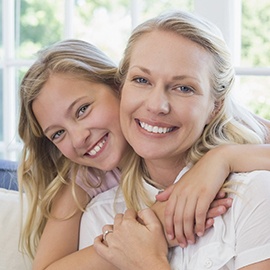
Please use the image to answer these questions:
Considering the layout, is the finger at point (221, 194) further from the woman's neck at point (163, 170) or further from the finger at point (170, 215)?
the woman's neck at point (163, 170)

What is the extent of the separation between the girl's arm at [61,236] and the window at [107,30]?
1.16 ft

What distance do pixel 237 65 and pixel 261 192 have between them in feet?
3.32

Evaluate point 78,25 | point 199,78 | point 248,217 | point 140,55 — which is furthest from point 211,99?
point 78,25

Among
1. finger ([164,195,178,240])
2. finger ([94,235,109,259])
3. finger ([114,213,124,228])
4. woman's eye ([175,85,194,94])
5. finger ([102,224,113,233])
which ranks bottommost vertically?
finger ([94,235,109,259])

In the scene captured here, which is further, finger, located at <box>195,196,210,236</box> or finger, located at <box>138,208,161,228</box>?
finger, located at <box>138,208,161,228</box>

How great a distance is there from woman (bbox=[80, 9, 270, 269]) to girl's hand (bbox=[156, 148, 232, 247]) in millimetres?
28

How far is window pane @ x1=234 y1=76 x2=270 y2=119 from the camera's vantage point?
2443 mm

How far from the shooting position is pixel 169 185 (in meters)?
1.85

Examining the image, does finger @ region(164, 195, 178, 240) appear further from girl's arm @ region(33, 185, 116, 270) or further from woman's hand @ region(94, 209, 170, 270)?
girl's arm @ region(33, 185, 116, 270)

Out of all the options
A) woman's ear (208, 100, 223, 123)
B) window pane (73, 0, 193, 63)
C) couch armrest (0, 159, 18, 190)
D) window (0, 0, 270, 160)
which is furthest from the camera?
window pane (73, 0, 193, 63)

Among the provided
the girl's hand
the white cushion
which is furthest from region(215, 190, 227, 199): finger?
the white cushion

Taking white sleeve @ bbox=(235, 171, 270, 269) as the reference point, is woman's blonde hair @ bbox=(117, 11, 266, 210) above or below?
above

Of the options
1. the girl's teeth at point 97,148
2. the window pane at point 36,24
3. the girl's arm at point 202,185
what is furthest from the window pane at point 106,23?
the girl's arm at point 202,185

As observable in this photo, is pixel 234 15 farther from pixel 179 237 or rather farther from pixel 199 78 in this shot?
pixel 179 237
